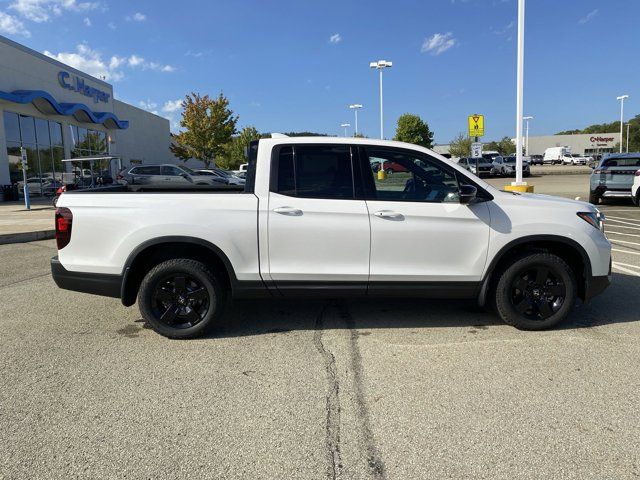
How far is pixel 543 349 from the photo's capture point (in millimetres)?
4184

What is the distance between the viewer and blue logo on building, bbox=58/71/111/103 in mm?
28020

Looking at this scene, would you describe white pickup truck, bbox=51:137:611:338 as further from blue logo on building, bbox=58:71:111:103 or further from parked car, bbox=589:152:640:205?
blue logo on building, bbox=58:71:111:103

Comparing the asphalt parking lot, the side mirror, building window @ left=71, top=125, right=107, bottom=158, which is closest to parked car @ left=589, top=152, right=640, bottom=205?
the asphalt parking lot

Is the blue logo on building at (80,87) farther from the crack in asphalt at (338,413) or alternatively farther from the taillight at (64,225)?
the crack in asphalt at (338,413)

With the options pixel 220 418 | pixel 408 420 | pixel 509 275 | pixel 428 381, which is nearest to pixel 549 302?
pixel 509 275

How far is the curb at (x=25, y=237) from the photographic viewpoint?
35.3 ft

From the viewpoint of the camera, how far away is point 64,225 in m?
4.41

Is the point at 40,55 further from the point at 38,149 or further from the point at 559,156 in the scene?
the point at 559,156

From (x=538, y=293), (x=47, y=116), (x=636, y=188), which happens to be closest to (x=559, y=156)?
(x=636, y=188)

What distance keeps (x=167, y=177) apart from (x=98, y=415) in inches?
808

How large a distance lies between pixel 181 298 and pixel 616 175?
48.2 ft

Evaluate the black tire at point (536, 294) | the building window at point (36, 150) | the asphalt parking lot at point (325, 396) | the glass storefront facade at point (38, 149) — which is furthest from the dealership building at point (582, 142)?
the asphalt parking lot at point (325, 396)

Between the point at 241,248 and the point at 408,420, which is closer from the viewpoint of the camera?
the point at 408,420

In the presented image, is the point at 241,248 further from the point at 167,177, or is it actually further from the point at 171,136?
the point at 171,136
